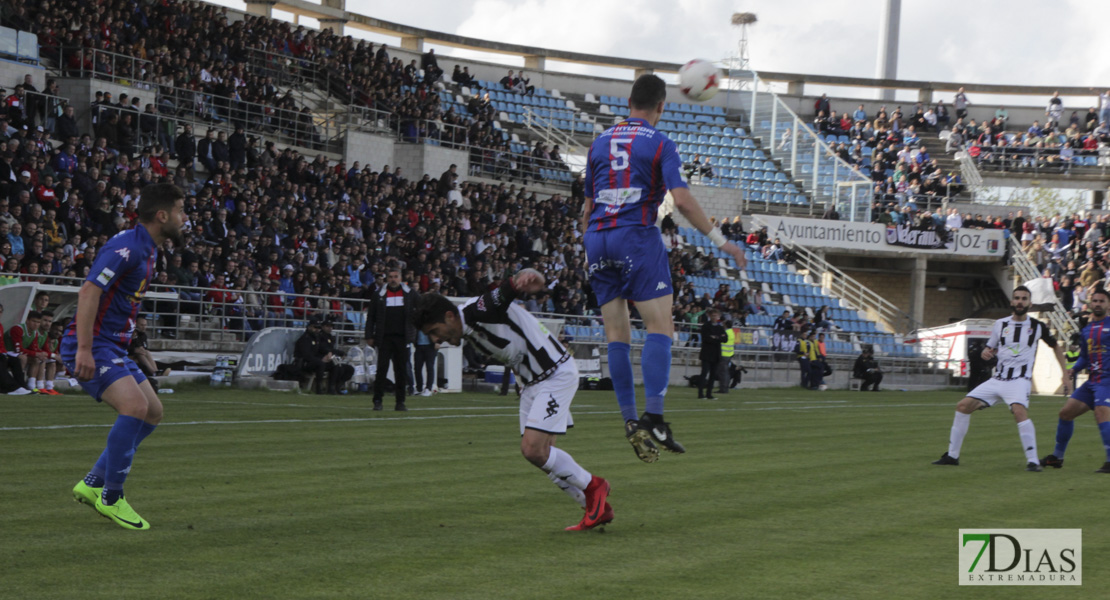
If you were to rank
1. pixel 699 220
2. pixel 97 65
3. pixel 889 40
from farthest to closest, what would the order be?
pixel 889 40, pixel 97 65, pixel 699 220

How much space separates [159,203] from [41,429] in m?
6.08

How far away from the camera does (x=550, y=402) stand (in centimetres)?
679

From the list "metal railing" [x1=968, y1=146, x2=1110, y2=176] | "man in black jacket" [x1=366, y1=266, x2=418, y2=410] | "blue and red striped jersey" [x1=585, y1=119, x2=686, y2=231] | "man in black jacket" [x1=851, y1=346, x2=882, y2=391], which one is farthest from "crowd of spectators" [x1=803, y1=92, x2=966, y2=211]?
"blue and red striped jersey" [x1=585, y1=119, x2=686, y2=231]

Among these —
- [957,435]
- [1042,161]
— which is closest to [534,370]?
[957,435]

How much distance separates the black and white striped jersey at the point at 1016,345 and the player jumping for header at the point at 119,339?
333 inches

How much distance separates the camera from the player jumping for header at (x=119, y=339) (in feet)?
21.0

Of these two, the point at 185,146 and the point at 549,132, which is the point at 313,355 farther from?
the point at 549,132

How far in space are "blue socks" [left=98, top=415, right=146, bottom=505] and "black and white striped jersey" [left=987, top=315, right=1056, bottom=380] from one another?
8.58 meters

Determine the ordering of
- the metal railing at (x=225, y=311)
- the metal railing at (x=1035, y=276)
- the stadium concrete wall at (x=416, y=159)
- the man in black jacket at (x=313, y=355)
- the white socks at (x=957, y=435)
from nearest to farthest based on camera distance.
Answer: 1. the white socks at (x=957, y=435)
2. the man in black jacket at (x=313, y=355)
3. the metal railing at (x=225, y=311)
4. the stadium concrete wall at (x=416, y=159)
5. the metal railing at (x=1035, y=276)

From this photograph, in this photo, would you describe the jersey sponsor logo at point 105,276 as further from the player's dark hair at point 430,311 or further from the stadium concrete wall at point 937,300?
the stadium concrete wall at point 937,300

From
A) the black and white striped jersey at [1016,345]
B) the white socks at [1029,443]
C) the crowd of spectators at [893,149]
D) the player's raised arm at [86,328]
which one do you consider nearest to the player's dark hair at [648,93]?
the player's raised arm at [86,328]

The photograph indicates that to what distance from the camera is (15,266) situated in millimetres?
18656

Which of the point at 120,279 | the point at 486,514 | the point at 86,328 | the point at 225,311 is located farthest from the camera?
the point at 225,311

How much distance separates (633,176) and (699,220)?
2.08ft
